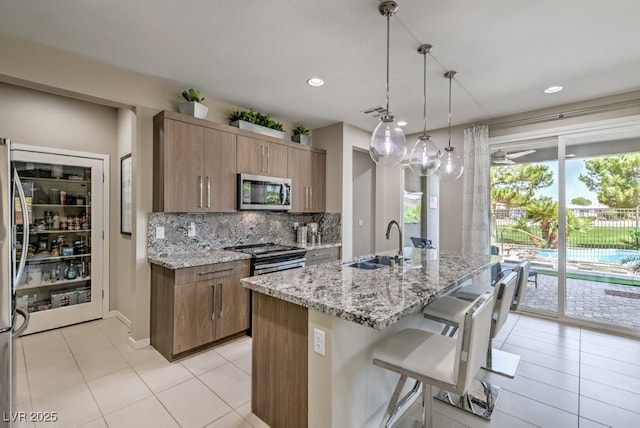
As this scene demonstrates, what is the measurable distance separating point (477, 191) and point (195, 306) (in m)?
3.82

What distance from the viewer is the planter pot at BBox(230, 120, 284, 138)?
11.8 feet

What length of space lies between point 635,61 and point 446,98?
1.54 meters

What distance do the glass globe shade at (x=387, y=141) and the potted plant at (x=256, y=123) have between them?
6.44ft

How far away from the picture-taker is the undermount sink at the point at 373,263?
8.42 ft

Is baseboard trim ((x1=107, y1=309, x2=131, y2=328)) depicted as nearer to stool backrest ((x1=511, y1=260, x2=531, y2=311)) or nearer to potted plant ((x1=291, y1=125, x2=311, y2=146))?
potted plant ((x1=291, y1=125, x2=311, y2=146))

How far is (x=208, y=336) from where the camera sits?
287 centimetres

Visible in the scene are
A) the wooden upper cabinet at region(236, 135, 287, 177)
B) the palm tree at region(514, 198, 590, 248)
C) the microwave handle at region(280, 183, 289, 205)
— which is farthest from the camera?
the microwave handle at region(280, 183, 289, 205)

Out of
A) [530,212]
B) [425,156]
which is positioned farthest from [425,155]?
[530,212]

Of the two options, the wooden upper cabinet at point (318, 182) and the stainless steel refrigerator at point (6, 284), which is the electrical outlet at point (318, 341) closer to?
the stainless steel refrigerator at point (6, 284)

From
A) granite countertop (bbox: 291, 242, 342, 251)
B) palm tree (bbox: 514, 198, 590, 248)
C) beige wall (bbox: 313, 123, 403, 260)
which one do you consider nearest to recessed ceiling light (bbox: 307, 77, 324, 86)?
beige wall (bbox: 313, 123, 403, 260)

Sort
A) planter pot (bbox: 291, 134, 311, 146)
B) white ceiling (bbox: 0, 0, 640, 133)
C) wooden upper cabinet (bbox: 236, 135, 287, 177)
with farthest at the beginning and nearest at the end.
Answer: planter pot (bbox: 291, 134, 311, 146), wooden upper cabinet (bbox: 236, 135, 287, 177), white ceiling (bbox: 0, 0, 640, 133)

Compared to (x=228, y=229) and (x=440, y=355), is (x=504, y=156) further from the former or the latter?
(x=228, y=229)

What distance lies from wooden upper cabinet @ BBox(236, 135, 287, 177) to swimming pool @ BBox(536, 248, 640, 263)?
3.74 m

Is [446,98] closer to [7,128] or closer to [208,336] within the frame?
[208,336]
